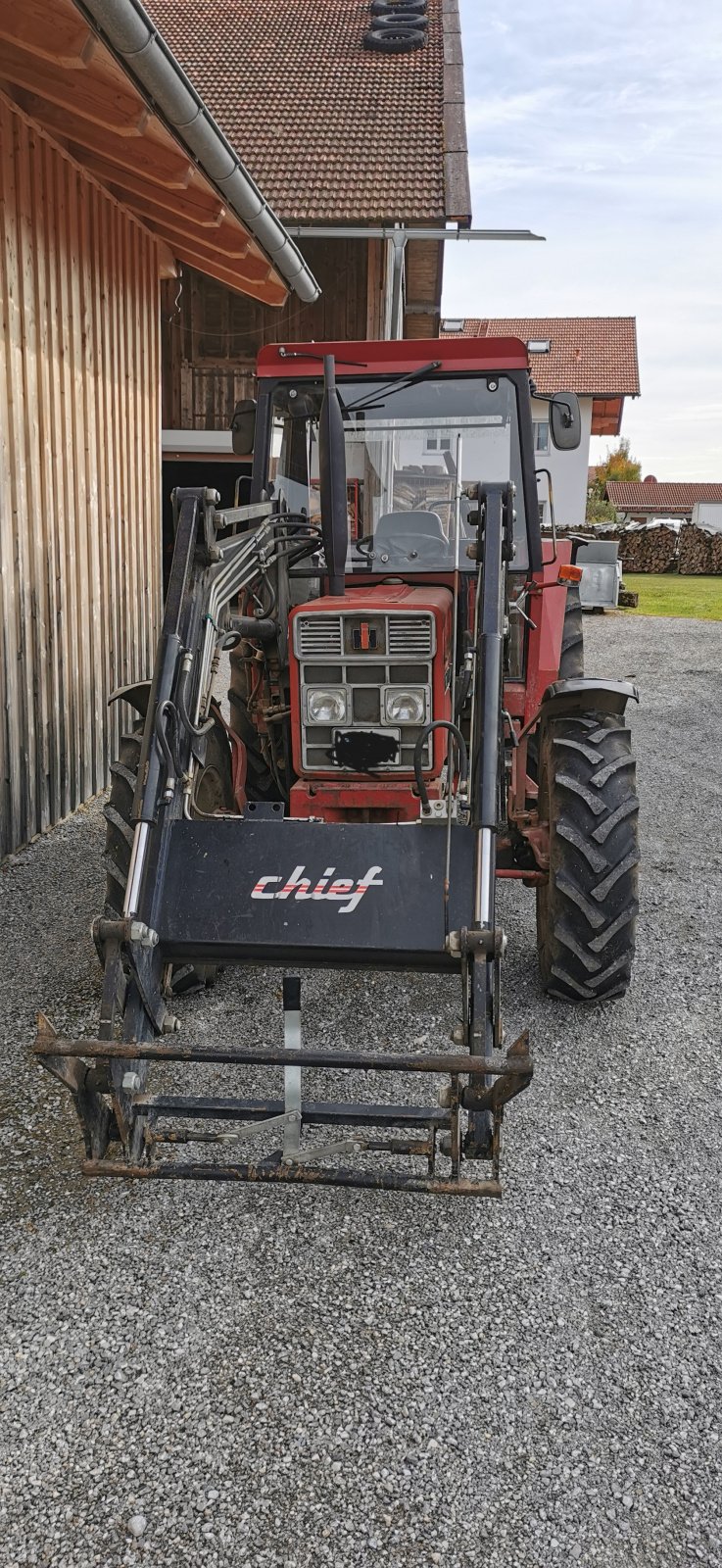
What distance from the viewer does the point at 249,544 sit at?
13.3 ft

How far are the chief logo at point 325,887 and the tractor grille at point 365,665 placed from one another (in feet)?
2.92

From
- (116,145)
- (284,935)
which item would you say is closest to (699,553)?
(116,145)

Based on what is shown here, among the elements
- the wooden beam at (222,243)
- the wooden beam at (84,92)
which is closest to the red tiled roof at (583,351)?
the wooden beam at (222,243)

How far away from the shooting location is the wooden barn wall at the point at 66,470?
19.2ft

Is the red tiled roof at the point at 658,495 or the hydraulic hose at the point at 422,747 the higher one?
the red tiled roof at the point at 658,495

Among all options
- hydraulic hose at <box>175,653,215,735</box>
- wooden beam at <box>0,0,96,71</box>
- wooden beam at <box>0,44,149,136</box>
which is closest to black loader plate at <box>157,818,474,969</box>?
hydraulic hose at <box>175,653,215,735</box>

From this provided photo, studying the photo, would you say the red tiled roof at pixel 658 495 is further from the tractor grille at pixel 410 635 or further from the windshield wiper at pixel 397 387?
the tractor grille at pixel 410 635

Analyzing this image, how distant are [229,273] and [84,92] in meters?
3.77

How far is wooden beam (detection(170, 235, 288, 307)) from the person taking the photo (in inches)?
327

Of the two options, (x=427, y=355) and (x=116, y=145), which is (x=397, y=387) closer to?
(x=427, y=355)

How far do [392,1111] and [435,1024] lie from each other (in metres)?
1.38

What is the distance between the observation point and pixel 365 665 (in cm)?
393

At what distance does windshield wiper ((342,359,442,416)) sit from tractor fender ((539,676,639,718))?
1.35m

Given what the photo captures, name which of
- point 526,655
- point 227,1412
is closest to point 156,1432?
point 227,1412
